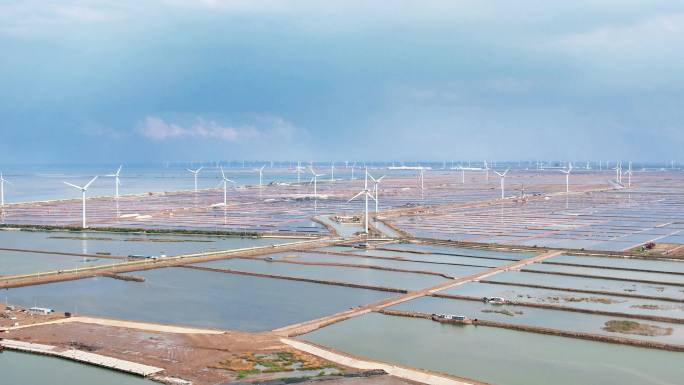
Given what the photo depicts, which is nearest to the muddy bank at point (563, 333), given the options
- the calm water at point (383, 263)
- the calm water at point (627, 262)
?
the calm water at point (383, 263)

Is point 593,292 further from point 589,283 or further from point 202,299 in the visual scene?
point 202,299

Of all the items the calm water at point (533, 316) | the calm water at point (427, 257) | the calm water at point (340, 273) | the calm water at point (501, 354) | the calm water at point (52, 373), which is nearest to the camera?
the calm water at point (52, 373)

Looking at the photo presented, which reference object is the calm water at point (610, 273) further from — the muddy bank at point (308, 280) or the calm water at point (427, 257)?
the muddy bank at point (308, 280)

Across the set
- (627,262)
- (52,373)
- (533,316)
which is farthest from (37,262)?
(627,262)

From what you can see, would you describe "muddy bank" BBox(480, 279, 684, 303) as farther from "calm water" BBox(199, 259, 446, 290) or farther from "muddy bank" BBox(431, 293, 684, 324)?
"muddy bank" BBox(431, 293, 684, 324)

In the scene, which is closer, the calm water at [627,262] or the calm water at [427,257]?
the calm water at [627,262]

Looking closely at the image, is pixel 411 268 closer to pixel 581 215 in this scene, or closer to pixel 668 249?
pixel 668 249
